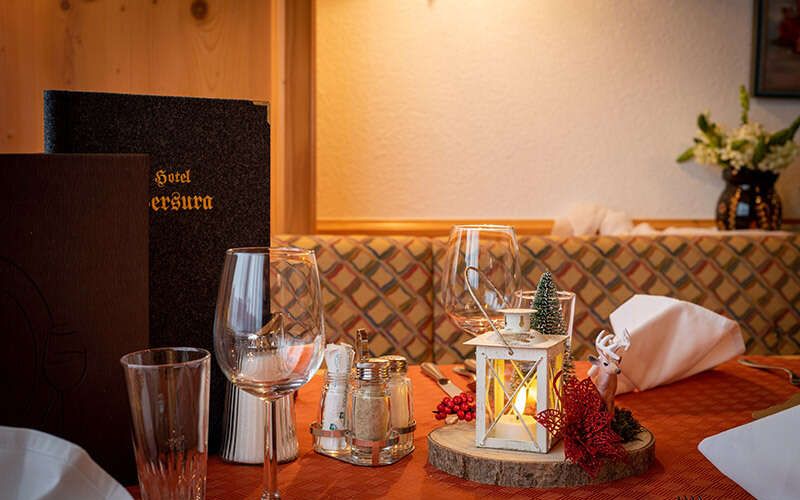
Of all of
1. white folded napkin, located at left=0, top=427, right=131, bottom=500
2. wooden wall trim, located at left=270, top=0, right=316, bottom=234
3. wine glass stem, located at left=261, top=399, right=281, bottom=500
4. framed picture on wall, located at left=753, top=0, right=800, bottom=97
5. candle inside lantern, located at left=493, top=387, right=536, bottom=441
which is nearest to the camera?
white folded napkin, located at left=0, top=427, right=131, bottom=500

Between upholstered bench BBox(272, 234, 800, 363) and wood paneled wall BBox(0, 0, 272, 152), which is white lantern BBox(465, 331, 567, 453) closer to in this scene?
upholstered bench BBox(272, 234, 800, 363)

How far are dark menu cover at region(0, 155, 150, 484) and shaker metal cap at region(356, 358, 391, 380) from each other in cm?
23

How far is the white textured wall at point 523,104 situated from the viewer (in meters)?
2.86

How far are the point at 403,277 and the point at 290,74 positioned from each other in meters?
0.80

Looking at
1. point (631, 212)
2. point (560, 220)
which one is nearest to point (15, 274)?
point (560, 220)

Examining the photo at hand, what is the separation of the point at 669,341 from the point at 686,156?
6.44 feet

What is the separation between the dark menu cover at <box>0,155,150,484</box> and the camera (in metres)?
0.73

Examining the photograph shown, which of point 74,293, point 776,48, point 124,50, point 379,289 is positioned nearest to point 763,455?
point 74,293

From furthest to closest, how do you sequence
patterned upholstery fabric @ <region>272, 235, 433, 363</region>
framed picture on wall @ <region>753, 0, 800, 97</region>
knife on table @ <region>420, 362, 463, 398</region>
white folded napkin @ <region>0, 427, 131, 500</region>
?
framed picture on wall @ <region>753, 0, 800, 97</region>
patterned upholstery fabric @ <region>272, 235, 433, 363</region>
knife on table @ <region>420, 362, 463, 398</region>
white folded napkin @ <region>0, 427, 131, 500</region>

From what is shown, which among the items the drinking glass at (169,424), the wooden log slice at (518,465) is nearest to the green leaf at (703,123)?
the wooden log slice at (518,465)

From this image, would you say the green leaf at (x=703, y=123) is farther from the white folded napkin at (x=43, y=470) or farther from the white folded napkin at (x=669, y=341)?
the white folded napkin at (x=43, y=470)

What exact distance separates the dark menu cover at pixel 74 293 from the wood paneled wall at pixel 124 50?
1.54 meters

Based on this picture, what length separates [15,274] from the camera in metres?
0.73

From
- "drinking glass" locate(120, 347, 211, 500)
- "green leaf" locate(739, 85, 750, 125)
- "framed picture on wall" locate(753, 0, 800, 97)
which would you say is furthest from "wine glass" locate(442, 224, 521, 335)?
"framed picture on wall" locate(753, 0, 800, 97)
